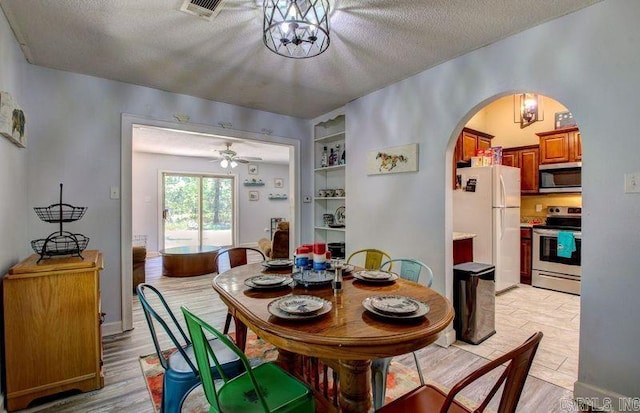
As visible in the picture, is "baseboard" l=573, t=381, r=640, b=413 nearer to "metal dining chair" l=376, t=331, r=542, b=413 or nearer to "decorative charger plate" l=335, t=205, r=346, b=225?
"metal dining chair" l=376, t=331, r=542, b=413

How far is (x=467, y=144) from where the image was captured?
13.8 feet

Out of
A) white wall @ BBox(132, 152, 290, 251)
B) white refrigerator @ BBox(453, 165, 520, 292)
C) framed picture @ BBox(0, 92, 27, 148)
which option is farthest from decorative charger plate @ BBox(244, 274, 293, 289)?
white wall @ BBox(132, 152, 290, 251)

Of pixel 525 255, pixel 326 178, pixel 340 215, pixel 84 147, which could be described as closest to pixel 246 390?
pixel 84 147

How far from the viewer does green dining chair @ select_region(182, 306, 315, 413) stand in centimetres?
104

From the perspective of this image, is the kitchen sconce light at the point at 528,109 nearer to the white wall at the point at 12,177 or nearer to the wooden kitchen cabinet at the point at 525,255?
the wooden kitchen cabinet at the point at 525,255

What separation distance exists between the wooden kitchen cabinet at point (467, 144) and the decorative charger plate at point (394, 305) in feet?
9.79

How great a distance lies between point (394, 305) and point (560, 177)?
14.3 ft

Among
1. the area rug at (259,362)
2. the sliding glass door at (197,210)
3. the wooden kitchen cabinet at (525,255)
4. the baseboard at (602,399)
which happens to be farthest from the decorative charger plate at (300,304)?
the sliding glass door at (197,210)

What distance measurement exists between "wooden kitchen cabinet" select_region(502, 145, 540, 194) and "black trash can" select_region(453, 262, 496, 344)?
2.50 meters

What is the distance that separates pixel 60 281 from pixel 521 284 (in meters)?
5.30

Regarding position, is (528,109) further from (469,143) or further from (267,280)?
(267,280)

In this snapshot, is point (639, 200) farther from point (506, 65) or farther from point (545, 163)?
point (545, 163)

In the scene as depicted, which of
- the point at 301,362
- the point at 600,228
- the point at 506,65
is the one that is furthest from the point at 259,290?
the point at 506,65

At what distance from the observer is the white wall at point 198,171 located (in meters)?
6.93
